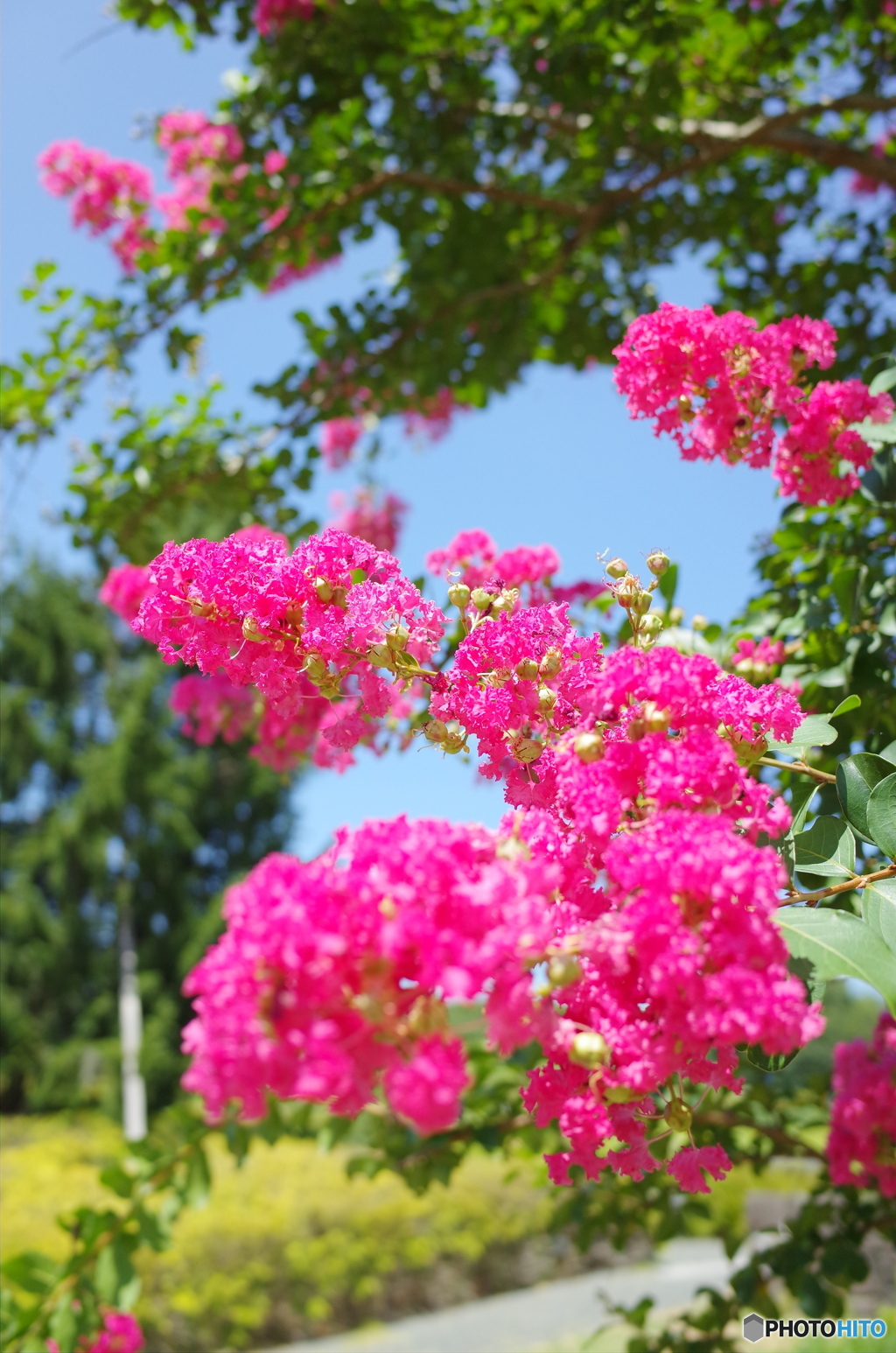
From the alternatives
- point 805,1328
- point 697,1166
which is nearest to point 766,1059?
→ point 697,1166

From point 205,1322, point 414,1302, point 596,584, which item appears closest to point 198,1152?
point 596,584

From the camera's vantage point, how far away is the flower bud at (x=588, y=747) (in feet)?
3.05

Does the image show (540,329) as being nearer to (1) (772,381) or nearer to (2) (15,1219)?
(1) (772,381)

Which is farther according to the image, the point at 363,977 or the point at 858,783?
the point at 858,783

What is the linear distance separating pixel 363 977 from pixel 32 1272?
1823 millimetres

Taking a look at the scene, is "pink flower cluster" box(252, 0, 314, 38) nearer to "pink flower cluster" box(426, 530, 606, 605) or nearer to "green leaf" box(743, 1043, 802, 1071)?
"pink flower cluster" box(426, 530, 606, 605)

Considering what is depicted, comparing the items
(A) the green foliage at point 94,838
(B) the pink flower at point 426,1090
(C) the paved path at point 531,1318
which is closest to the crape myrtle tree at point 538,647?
(B) the pink flower at point 426,1090

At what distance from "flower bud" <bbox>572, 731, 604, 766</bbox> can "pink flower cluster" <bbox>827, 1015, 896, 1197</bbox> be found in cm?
119

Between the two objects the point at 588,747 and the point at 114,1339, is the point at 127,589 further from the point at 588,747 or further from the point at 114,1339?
the point at 588,747

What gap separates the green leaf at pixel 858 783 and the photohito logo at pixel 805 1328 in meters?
1.30

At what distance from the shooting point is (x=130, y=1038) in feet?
46.3

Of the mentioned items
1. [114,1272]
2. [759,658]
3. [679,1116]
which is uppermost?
[759,658]

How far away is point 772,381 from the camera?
4.87 feet

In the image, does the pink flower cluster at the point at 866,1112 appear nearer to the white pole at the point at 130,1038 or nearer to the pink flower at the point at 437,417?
the pink flower at the point at 437,417
